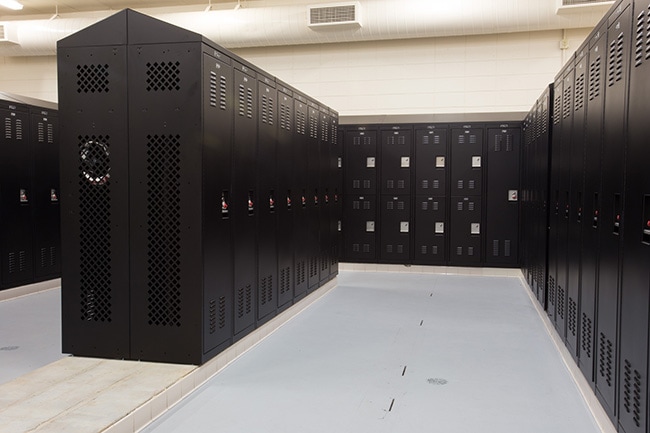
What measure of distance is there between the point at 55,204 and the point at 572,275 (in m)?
6.32

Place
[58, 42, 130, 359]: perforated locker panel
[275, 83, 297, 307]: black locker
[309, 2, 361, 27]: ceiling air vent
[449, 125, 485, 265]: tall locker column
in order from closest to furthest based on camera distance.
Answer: [58, 42, 130, 359]: perforated locker panel
[275, 83, 297, 307]: black locker
[309, 2, 361, 27]: ceiling air vent
[449, 125, 485, 265]: tall locker column

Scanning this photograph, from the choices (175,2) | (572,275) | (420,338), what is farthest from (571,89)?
(175,2)

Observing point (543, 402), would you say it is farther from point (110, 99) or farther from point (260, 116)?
point (110, 99)

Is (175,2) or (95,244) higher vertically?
(175,2)

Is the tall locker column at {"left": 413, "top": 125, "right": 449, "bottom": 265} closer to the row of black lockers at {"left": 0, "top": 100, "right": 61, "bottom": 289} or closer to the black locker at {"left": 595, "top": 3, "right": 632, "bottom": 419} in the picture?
the row of black lockers at {"left": 0, "top": 100, "right": 61, "bottom": 289}

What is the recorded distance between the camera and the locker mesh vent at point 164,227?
153 inches

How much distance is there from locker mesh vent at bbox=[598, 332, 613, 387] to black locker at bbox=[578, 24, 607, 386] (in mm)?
160

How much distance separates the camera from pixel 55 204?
7.46 metres

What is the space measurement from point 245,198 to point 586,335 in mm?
2718

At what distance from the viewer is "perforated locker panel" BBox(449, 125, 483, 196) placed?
29.2 feet

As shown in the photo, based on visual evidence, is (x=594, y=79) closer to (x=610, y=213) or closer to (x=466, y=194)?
(x=610, y=213)

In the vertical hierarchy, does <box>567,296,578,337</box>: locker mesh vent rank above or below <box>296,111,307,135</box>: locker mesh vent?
below

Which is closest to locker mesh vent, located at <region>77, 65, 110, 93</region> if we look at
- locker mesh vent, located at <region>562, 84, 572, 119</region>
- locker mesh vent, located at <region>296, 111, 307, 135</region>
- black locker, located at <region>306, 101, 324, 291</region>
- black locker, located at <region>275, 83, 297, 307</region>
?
black locker, located at <region>275, 83, 297, 307</region>

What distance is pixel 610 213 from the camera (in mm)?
2992
